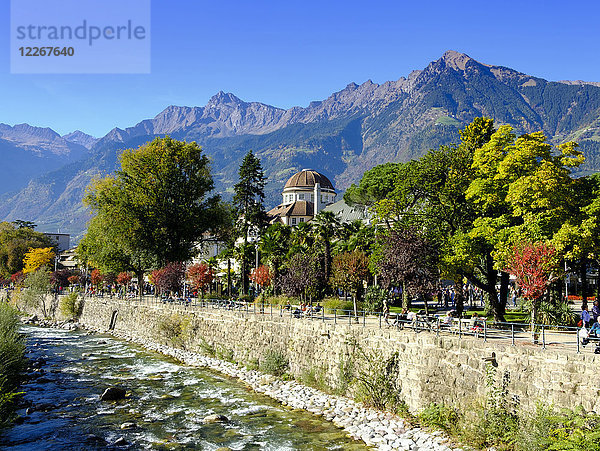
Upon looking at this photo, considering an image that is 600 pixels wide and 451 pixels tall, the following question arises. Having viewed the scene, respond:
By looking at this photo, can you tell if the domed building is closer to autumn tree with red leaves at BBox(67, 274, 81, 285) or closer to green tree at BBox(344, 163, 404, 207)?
autumn tree with red leaves at BBox(67, 274, 81, 285)

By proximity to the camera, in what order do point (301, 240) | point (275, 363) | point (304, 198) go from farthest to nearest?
point (304, 198) → point (301, 240) → point (275, 363)

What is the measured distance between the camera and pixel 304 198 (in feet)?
398

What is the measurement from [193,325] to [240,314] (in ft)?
20.7

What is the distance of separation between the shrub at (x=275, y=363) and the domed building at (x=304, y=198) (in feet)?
255

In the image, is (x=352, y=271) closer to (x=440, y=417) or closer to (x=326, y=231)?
(x=326, y=231)

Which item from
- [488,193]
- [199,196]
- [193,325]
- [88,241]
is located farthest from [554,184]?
[88,241]

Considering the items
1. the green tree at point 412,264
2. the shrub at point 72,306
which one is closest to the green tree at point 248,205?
the shrub at point 72,306

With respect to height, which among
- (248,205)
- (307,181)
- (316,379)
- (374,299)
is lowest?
(316,379)

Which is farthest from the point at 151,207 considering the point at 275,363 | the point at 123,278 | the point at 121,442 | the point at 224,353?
the point at 121,442

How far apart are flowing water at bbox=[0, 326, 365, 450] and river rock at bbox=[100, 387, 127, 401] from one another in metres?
0.41

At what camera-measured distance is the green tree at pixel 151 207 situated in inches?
1943

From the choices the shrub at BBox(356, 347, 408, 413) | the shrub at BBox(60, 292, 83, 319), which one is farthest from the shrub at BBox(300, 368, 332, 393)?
the shrub at BBox(60, 292, 83, 319)

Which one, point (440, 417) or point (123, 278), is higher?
point (123, 278)

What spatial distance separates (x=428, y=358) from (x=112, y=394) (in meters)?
15.8
